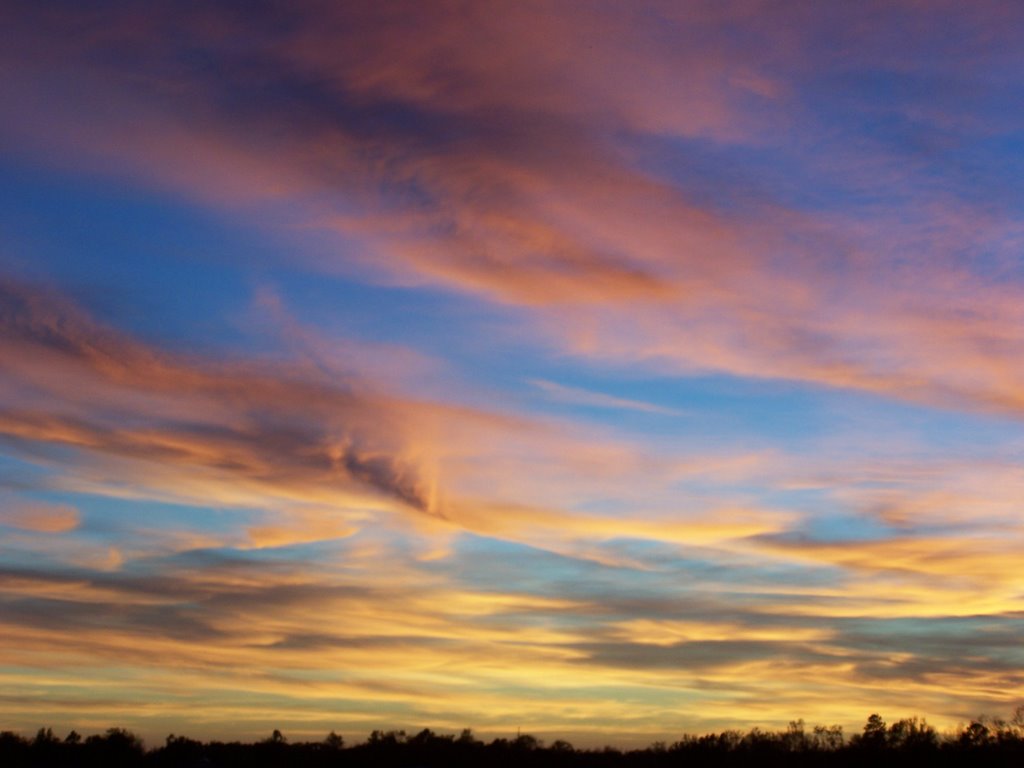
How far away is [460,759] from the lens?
75000mm

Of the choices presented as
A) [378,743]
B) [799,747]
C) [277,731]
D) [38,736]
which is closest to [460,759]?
[378,743]

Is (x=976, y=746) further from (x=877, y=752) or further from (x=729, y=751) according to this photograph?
(x=729, y=751)

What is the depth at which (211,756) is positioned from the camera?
74750 millimetres

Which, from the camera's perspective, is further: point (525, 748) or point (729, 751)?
point (525, 748)

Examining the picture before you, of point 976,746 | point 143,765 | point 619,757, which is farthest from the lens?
point 619,757

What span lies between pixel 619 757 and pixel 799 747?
12.4m

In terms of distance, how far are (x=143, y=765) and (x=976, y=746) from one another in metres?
51.8

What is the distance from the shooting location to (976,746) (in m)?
67.3

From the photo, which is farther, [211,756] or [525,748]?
[525,748]

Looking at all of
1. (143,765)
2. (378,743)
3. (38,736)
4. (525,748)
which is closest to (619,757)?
(525,748)

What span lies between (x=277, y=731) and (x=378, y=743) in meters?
7.62

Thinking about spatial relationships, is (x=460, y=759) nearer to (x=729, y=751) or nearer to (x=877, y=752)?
(x=729, y=751)

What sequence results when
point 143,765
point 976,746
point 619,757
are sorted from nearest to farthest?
point 976,746
point 143,765
point 619,757

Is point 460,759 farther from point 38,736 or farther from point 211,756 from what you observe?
point 38,736
